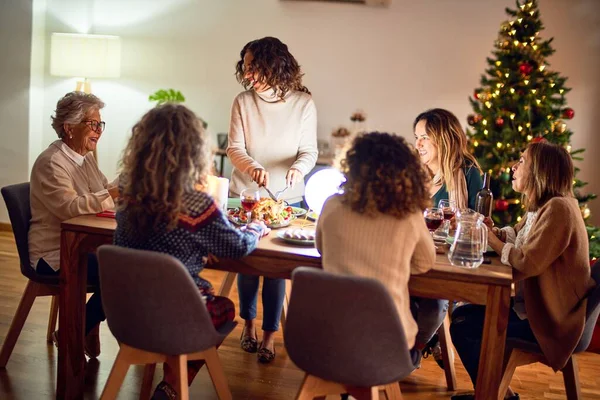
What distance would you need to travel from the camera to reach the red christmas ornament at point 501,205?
4.36m

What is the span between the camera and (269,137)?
3.28m

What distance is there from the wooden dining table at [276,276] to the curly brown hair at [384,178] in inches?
12.9

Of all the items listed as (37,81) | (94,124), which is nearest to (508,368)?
(94,124)

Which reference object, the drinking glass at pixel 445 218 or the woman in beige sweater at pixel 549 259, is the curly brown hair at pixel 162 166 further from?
the woman in beige sweater at pixel 549 259

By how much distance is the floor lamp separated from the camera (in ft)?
16.7

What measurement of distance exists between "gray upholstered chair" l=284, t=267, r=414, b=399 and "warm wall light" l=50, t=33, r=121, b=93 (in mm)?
3708

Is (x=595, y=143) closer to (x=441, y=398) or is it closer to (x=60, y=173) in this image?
(x=441, y=398)

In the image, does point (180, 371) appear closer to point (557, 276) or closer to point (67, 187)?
point (67, 187)

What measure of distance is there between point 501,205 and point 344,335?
8.97 ft

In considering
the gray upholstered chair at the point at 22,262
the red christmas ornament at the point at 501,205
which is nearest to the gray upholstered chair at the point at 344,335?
the gray upholstered chair at the point at 22,262

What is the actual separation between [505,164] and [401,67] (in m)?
1.28

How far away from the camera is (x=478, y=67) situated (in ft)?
17.0

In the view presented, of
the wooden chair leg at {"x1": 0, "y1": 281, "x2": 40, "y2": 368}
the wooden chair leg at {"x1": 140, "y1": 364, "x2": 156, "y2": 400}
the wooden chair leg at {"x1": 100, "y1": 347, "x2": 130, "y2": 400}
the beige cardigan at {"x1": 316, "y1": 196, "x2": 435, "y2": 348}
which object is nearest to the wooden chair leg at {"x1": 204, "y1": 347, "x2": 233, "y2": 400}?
the wooden chair leg at {"x1": 100, "y1": 347, "x2": 130, "y2": 400}

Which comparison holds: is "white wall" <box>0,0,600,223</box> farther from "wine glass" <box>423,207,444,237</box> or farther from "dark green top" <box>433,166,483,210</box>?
"wine glass" <box>423,207,444,237</box>
